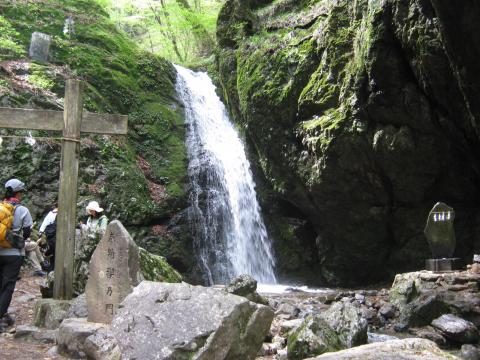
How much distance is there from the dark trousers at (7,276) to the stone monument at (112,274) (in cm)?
136

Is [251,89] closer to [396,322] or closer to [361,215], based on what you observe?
[361,215]

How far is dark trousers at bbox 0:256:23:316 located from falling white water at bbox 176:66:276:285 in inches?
338

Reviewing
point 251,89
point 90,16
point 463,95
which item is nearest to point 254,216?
point 251,89

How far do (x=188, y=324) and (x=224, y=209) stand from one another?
454 inches

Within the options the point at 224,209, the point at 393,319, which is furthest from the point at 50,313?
the point at 224,209

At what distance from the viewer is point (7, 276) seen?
5645 mm

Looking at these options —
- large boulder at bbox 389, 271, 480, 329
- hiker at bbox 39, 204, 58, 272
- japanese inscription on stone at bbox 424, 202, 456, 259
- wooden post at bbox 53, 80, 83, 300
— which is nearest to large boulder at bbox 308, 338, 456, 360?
wooden post at bbox 53, 80, 83, 300

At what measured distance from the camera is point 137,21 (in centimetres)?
2772

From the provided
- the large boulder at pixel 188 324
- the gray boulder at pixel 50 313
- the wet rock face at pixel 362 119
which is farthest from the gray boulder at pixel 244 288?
the wet rock face at pixel 362 119

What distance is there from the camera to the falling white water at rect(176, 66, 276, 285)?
14352mm

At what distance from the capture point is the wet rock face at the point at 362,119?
32.2ft

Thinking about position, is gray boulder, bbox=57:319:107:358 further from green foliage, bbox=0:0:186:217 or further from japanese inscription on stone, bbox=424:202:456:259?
green foliage, bbox=0:0:186:217

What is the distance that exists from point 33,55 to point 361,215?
11.6 metres

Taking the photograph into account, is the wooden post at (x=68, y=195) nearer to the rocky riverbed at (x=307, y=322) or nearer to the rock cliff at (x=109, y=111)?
the rocky riverbed at (x=307, y=322)
